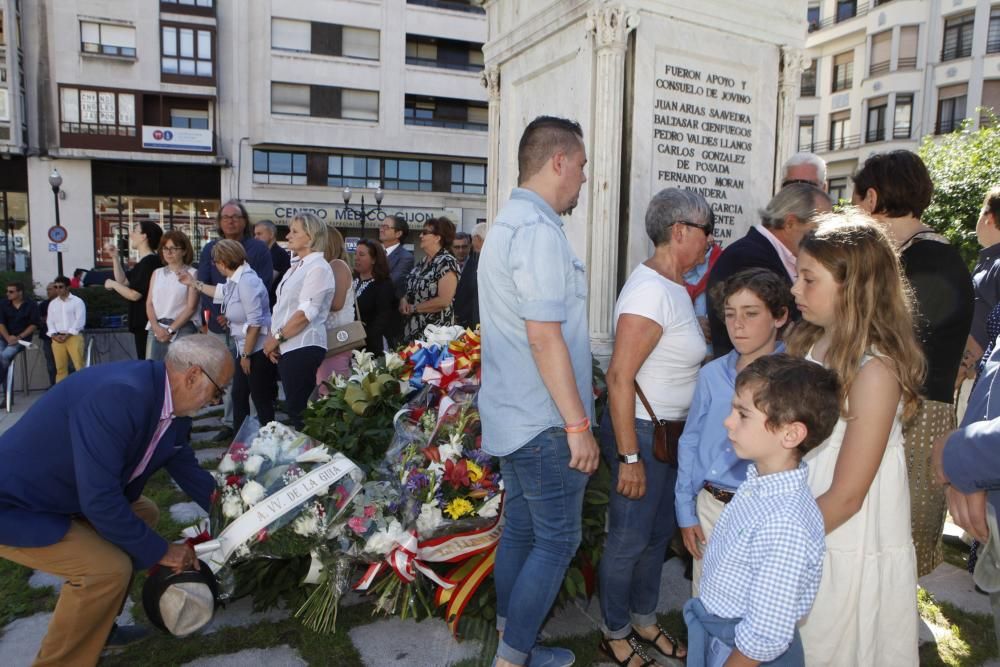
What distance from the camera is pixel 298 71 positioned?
28.5 metres

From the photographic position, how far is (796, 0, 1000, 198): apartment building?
27984 millimetres

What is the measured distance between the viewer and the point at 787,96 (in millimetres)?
4668

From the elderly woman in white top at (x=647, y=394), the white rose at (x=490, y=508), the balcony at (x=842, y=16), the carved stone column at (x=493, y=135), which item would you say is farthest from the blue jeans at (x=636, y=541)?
the balcony at (x=842, y=16)

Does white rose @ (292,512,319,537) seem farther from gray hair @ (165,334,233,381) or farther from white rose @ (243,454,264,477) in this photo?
gray hair @ (165,334,233,381)

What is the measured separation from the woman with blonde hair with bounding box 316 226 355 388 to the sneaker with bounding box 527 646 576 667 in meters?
2.72

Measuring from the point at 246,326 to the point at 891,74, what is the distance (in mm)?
33361

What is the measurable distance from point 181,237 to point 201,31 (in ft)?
83.4

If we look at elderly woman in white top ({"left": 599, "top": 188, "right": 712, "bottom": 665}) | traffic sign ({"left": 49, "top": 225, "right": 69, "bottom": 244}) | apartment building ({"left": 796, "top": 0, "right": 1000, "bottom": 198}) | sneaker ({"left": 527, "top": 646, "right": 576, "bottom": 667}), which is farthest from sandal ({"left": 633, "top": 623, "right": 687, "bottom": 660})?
apartment building ({"left": 796, "top": 0, "right": 1000, "bottom": 198})

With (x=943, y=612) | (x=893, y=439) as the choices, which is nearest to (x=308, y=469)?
(x=893, y=439)

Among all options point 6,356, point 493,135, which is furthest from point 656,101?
point 6,356

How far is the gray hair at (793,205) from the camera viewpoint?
289cm

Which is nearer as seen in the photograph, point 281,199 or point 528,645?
point 528,645

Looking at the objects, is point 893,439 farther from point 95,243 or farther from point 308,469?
point 95,243

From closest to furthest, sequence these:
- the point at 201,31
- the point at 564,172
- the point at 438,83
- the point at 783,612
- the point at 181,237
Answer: the point at 783,612, the point at 564,172, the point at 181,237, the point at 201,31, the point at 438,83
